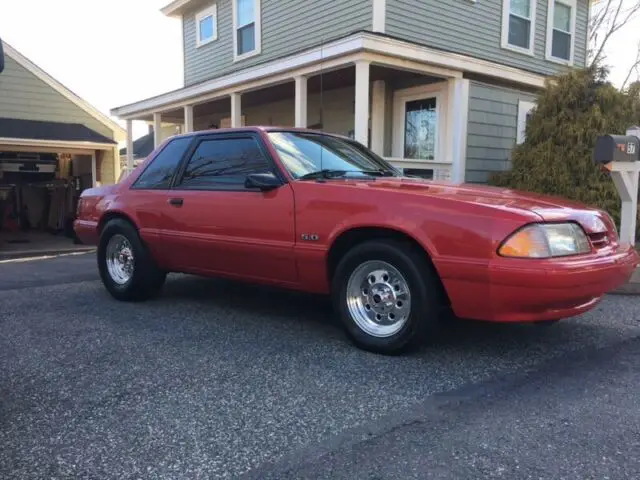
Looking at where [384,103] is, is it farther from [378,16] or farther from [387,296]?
[387,296]

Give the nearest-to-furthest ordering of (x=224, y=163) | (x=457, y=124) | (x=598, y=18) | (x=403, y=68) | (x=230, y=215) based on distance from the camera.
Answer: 1. (x=230, y=215)
2. (x=224, y=163)
3. (x=403, y=68)
4. (x=457, y=124)
5. (x=598, y=18)

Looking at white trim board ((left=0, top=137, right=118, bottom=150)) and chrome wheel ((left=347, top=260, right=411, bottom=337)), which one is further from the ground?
white trim board ((left=0, top=137, right=118, bottom=150))

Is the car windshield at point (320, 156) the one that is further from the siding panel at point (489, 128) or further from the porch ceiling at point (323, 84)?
the siding panel at point (489, 128)

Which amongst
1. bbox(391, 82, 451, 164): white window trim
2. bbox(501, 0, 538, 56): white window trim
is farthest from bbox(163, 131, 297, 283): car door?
bbox(501, 0, 538, 56): white window trim

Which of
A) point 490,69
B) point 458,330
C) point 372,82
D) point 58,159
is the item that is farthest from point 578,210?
point 58,159

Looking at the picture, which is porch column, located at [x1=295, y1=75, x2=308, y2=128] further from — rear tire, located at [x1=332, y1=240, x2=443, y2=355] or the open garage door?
the open garage door

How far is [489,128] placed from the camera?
10438mm

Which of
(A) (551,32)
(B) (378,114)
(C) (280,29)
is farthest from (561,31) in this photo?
(C) (280,29)

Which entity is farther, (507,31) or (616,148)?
(507,31)

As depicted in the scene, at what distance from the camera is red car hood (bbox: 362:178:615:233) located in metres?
3.51

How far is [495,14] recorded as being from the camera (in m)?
11.7

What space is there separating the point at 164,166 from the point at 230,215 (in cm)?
121

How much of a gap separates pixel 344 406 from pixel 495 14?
35.8 ft

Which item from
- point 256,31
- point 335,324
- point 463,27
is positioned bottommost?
point 335,324
